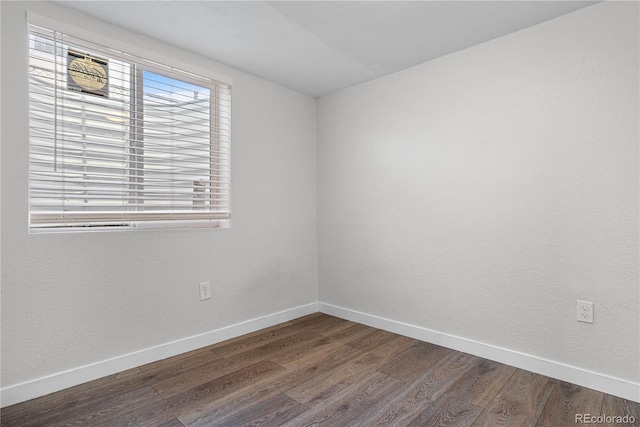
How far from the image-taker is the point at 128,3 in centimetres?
184

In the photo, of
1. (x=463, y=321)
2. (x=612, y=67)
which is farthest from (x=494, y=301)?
(x=612, y=67)

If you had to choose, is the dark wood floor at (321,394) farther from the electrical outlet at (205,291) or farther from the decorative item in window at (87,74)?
the decorative item in window at (87,74)

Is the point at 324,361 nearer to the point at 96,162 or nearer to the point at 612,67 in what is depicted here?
the point at 96,162

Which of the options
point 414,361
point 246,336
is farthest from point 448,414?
point 246,336

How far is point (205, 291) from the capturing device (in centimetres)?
248

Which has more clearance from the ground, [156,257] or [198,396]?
[156,257]

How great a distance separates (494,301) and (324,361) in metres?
1.20

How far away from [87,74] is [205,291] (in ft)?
5.17

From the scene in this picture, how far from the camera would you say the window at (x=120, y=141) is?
184cm

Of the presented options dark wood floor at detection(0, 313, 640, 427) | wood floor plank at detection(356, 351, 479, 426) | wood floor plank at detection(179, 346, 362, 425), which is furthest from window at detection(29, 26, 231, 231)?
wood floor plank at detection(356, 351, 479, 426)

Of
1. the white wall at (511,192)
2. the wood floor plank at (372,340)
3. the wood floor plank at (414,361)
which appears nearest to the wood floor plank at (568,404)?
the white wall at (511,192)

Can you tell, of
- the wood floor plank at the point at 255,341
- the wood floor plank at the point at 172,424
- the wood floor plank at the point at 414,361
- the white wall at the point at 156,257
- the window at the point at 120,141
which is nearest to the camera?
the wood floor plank at the point at 172,424

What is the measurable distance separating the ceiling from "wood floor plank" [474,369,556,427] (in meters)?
2.12

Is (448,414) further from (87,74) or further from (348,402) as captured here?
(87,74)
